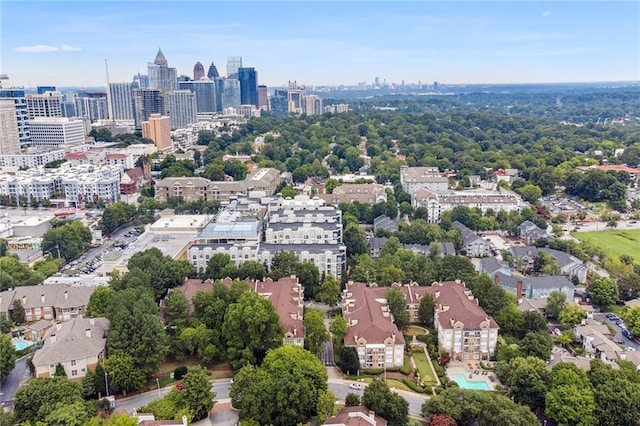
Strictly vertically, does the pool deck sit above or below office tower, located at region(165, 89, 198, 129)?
below

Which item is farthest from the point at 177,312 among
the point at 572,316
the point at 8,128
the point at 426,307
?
the point at 8,128

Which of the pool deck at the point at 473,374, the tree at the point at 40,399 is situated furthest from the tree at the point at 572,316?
the tree at the point at 40,399

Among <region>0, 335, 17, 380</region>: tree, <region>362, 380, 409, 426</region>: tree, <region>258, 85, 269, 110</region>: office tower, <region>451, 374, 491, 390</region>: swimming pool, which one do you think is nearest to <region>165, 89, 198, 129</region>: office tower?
<region>258, 85, 269, 110</region>: office tower

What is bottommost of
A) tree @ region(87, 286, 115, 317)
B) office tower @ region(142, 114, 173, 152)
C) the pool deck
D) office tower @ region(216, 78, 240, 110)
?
the pool deck

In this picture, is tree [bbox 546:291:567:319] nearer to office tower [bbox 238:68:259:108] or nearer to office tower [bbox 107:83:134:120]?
office tower [bbox 107:83:134:120]

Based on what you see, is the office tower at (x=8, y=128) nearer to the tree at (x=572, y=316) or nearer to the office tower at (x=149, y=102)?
the office tower at (x=149, y=102)
